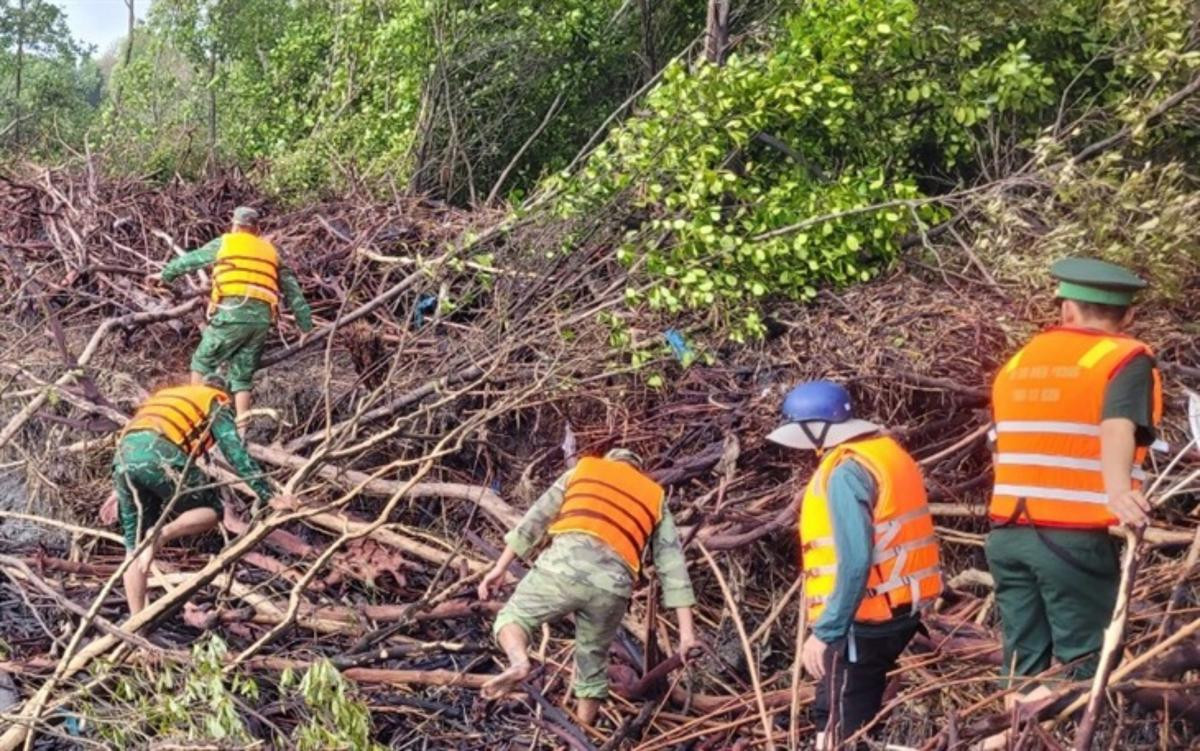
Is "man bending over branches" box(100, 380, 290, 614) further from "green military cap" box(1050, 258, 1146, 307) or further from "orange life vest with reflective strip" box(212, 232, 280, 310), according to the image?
"green military cap" box(1050, 258, 1146, 307)

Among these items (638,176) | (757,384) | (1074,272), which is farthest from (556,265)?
(1074,272)

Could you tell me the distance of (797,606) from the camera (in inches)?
201

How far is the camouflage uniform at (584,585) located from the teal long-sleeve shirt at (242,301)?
10.5 ft

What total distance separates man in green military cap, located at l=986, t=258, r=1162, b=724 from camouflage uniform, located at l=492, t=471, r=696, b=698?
1.29m

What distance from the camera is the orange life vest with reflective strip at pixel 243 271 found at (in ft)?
22.0

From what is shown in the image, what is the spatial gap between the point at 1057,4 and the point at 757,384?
3.54 metres

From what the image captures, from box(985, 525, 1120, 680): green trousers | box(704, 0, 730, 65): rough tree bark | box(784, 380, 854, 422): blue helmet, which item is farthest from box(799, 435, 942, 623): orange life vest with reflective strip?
box(704, 0, 730, 65): rough tree bark

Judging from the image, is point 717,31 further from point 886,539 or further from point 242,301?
point 886,539

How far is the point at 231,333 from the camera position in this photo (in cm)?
669

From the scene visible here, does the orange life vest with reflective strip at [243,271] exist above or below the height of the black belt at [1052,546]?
above

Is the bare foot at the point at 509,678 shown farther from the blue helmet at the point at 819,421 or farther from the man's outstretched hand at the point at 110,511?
the man's outstretched hand at the point at 110,511

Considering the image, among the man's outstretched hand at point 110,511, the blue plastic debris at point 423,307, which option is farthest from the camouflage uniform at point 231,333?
the man's outstretched hand at point 110,511

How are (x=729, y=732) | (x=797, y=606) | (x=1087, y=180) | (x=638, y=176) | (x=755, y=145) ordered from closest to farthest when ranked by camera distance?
1. (x=729, y=732)
2. (x=797, y=606)
3. (x=1087, y=180)
4. (x=638, y=176)
5. (x=755, y=145)

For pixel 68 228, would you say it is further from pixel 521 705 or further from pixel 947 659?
pixel 947 659
